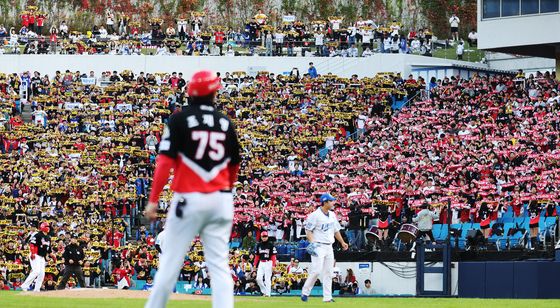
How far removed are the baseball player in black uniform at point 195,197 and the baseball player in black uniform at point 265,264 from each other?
1835 centimetres

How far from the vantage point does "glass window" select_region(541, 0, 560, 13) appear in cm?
4225

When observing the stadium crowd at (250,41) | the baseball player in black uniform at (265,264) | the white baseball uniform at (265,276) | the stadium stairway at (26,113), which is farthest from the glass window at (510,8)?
the white baseball uniform at (265,276)

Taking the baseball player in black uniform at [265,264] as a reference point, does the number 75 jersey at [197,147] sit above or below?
above

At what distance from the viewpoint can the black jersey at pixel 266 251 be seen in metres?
29.5

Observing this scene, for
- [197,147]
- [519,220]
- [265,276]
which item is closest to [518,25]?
[519,220]

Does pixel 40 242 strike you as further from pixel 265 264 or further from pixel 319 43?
pixel 319 43

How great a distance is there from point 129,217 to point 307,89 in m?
11.8

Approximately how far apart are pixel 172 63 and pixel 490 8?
1484 centimetres

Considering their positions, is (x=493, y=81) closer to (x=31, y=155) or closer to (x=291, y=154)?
(x=291, y=154)

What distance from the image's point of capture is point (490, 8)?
44281mm

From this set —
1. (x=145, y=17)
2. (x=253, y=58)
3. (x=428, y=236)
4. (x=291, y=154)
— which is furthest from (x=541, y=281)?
(x=145, y=17)

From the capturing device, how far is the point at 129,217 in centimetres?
3728

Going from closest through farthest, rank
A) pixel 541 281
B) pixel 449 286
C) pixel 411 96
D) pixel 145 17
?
pixel 541 281 < pixel 449 286 < pixel 411 96 < pixel 145 17

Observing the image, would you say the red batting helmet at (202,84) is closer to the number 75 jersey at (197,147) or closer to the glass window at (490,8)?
the number 75 jersey at (197,147)
